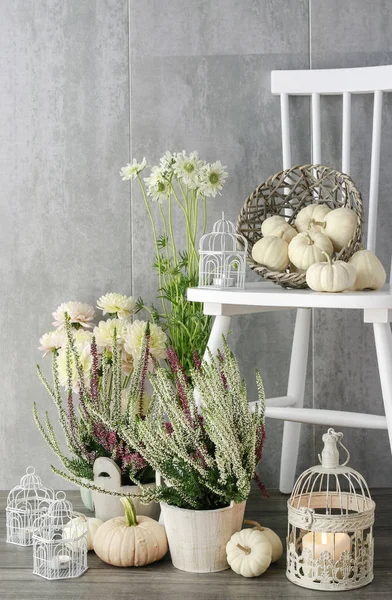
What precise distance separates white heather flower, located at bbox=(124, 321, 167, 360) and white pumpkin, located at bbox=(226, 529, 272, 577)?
0.50 meters

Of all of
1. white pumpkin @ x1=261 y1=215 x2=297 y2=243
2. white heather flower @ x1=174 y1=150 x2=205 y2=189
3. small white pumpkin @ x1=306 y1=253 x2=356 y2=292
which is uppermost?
white heather flower @ x1=174 y1=150 x2=205 y2=189

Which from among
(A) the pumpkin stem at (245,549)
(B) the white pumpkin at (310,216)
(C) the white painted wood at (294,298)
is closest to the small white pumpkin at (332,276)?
(C) the white painted wood at (294,298)

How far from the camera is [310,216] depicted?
5.46 feet

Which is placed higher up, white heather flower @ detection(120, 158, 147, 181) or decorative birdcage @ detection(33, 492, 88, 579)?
white heather flower @ detection(120, 158, 147, 181)

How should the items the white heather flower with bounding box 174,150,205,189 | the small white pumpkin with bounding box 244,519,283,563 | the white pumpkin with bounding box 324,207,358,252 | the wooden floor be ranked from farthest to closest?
the white heather flower with bounding box 174,150,205,189
the white pumpkin with bounding box 324,207,358,252
the small white pumpkin with bounding box 244,519,283,563
the wooden floor

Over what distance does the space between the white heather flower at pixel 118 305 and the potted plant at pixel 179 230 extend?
7 cm

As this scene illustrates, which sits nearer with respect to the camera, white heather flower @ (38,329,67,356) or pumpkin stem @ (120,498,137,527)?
pumpkin stem @ (120,498,137,527)

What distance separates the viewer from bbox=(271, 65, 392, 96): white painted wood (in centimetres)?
188

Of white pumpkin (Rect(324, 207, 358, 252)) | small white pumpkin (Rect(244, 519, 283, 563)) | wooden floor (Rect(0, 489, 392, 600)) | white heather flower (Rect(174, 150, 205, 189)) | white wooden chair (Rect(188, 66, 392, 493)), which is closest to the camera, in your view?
wooden floor (Rect(0, 489, 392, 600))

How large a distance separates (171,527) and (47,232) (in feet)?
2.89

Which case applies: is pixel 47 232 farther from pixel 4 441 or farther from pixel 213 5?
pixel 213 5

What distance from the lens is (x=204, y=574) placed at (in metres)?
1.46

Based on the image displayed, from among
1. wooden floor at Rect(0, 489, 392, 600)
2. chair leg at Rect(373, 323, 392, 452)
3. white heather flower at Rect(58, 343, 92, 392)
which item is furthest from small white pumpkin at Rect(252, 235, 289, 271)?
wooden floor at Rect(0, 489, 392, 600)

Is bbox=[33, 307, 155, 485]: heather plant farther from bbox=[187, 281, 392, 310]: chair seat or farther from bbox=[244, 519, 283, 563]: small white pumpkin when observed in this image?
bbox=[244, 519, 283, 563]: small white pumpkin
